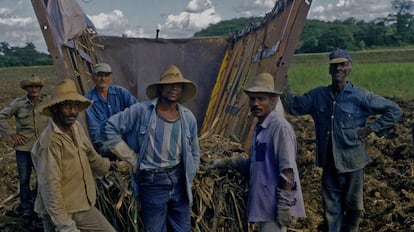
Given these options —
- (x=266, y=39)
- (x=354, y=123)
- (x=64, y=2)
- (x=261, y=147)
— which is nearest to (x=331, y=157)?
(x=354, y=123)

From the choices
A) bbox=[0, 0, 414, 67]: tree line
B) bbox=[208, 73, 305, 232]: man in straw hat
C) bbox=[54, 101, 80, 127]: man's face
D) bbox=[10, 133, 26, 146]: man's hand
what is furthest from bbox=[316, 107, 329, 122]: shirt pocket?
bbox=[0, 0, 414, 67]: tree line

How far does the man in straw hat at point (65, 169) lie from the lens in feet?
11.7

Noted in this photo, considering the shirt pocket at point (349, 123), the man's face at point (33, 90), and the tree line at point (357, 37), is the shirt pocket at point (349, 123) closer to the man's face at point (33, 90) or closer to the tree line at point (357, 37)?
the man's face at point (33, 90)

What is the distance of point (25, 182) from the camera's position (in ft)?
20.4

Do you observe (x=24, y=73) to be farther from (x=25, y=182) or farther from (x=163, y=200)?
Result: (x=163, y=200)

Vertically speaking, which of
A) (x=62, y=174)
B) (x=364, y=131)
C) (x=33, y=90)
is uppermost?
(x=33, y=90)

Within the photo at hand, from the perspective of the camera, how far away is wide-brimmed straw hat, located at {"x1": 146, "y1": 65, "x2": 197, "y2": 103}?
4.01 meters

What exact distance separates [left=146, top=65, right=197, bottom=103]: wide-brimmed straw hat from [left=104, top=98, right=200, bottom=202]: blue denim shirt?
0.35 ft

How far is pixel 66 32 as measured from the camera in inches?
255

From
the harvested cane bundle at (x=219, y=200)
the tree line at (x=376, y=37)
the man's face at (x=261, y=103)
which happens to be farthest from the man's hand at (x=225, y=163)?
the tree line at (x=376, y=37)

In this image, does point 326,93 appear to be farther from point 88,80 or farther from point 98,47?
point 98,47

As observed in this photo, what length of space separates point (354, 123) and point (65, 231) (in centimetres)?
266

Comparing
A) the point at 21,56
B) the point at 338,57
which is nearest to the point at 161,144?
the point at 338,57

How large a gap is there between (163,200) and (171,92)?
0.78 meters
